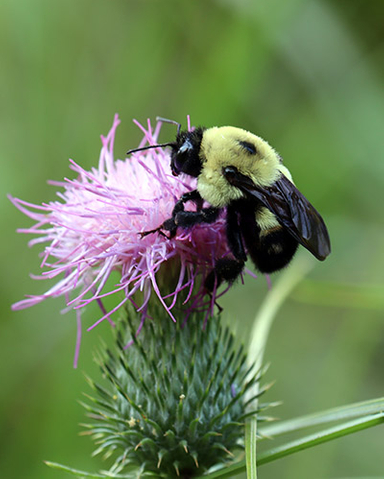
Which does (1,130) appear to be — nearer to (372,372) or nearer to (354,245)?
(354,245)

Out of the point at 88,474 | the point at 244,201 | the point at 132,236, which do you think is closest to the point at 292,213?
the point at 244,201

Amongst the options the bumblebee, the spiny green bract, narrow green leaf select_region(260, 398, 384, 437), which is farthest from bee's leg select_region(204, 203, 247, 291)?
narrow green leaf select_region(260, 398, 384, 437)

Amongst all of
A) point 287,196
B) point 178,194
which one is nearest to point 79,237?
point 178,194

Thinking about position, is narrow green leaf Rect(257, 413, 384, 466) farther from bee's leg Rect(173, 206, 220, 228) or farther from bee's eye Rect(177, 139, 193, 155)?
bee's eye Rect(177, 139, 193, 155)

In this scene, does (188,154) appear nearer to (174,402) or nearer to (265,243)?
(265,243)

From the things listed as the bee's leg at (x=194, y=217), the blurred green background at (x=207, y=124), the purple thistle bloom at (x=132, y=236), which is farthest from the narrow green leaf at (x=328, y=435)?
the blurred green background at (x=207, y=124)

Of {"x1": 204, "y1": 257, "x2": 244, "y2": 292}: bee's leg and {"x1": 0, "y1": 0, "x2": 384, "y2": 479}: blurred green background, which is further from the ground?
{"x1": 0, "y1": 0, "x2": 384, "y2": 479}: blurred green background
